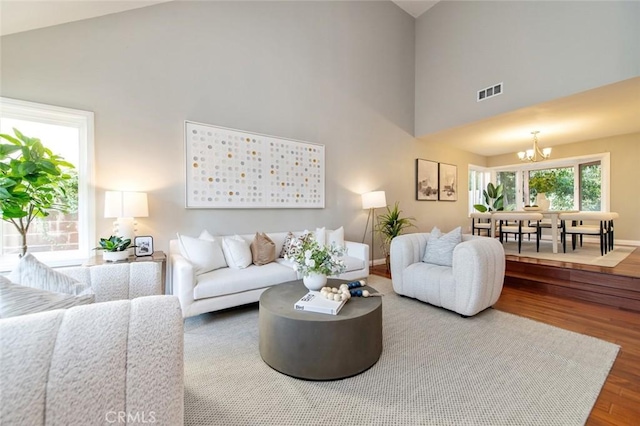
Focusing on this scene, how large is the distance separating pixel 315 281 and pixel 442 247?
5.73 feet

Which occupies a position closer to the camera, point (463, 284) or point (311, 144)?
point (463, 284)

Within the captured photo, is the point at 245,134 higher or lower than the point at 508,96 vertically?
lower

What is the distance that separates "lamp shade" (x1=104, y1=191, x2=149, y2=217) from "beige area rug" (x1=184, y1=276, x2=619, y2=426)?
4.16 ft

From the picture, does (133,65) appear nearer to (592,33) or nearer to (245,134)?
(245,134)

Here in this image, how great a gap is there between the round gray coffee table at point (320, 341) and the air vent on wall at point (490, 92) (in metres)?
4.48

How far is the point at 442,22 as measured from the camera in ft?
17.4

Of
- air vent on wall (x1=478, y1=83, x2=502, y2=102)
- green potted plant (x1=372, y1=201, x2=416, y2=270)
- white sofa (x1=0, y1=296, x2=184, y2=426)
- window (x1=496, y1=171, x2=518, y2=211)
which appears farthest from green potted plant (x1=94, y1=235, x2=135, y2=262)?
window (x1=496, y1=171, x2=518, y2=211)

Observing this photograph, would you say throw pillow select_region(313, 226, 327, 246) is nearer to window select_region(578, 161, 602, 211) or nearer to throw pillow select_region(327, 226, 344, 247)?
throw pillow select_region(327, 226, 344, 247)

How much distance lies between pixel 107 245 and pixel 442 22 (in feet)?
21.8

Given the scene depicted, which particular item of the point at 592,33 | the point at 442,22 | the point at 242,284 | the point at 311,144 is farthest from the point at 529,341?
the point at 442,22

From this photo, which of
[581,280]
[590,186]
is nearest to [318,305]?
[581,280]

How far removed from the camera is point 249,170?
367cm

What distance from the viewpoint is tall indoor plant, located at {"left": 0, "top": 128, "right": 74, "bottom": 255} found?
2.08 meters

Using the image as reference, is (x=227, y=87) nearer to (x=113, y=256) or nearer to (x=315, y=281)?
(x=113, y=256)
